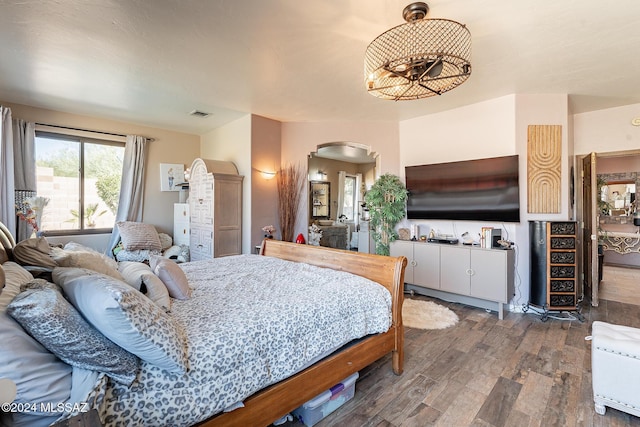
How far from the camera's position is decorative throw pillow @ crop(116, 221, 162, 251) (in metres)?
4.33

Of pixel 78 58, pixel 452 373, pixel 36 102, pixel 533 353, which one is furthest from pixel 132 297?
pixel 36 102

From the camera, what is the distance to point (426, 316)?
3.42 meters

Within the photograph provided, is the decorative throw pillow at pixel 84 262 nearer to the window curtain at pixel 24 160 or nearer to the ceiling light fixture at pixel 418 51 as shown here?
the ceiling light fixture at pixel 418 51

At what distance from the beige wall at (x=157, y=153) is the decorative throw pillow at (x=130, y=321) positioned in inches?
172

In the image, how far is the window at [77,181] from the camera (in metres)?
4.21

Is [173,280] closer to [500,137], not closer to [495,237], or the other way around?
[495,237]

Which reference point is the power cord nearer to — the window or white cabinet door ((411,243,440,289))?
white cabinet door ((411,243,440,289))

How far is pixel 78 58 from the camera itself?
107 inches

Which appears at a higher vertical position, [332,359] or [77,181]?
[77,181]

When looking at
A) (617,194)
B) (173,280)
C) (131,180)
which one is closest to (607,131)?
(617,194)

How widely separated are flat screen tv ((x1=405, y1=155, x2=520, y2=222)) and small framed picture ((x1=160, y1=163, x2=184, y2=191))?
412cm

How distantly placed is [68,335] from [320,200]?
6458 mm

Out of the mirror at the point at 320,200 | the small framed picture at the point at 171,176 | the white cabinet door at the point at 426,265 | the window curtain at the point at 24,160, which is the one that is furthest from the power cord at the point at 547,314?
the window curtain at the point at 24,160

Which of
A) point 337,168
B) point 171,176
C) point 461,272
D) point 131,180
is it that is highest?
point 337,168
